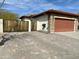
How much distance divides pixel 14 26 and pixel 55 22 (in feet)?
20.0

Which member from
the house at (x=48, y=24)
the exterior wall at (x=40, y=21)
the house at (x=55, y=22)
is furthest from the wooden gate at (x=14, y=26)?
the exterior wall at (x=40, y=21)

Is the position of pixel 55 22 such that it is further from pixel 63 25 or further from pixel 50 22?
pixel 63 25

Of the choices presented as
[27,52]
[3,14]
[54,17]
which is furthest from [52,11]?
[3,14]

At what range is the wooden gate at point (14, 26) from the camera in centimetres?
2275

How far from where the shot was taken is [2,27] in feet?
69.8

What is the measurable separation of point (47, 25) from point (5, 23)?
235 inches

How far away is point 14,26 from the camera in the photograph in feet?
78.2

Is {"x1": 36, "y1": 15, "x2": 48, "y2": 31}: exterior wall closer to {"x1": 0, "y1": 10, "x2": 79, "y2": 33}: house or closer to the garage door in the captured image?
{"x1": 0, "y1": 10, "x2": 79, "y2": 33}: house

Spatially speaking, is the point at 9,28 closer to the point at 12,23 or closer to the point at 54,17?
the point at 12,23

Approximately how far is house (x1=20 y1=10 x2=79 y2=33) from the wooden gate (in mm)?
994

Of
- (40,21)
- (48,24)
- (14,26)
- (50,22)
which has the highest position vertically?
(40,21)

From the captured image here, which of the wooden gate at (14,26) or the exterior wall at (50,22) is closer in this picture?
the exterior wall at (50,22)

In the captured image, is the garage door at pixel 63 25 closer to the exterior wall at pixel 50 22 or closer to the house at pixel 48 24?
the house at pixel 48 24

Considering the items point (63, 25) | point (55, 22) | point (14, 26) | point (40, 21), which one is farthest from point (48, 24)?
point (14, 26)
